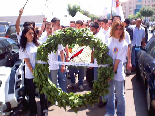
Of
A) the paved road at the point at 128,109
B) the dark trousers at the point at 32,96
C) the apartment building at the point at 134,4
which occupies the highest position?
the apartment building at the point at 134,4

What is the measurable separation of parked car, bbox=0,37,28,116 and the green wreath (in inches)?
28.0

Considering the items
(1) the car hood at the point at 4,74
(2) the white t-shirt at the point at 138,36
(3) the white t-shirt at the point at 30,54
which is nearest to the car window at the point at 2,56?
(1) the car hood at the point at 4,74

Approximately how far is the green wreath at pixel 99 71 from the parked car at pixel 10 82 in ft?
2.34

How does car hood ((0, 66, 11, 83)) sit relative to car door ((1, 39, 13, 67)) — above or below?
below

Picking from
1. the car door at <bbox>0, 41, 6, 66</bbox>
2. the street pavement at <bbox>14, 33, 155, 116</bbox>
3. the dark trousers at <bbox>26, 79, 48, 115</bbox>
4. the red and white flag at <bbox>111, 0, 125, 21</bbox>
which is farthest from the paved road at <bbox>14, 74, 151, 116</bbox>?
the red and white flag at <bbox>111, 0, 125, 21</bbox>

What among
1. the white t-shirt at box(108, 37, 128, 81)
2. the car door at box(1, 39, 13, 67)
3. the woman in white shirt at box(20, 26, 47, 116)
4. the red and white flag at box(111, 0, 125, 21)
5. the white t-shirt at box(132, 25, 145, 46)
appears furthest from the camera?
the white t-shirt at box(132, 25, 145, 46)

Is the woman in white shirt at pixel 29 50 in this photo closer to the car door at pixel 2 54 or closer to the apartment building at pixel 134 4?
the car door at pixel 2 54

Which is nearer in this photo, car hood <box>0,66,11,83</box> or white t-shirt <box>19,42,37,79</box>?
car hood <box>0,66,11,83</box>

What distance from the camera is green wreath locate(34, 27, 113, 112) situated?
3.45 meters

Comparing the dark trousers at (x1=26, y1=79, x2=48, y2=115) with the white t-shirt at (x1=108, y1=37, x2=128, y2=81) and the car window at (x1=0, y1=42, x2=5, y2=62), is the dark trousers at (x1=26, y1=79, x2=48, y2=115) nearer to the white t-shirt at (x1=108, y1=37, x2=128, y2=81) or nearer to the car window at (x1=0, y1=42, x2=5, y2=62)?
the car window at (x1=0, y1=42, x2=5, y2=62)

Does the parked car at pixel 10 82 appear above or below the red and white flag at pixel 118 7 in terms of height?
below

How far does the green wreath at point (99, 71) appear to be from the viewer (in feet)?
11.3

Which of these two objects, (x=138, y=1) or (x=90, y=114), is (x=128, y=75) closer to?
(x=90, y=114)

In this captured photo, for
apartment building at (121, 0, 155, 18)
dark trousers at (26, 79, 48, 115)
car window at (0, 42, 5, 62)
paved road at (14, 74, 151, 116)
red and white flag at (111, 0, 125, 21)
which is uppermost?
apartment building at (121, 0, 155, 18)
